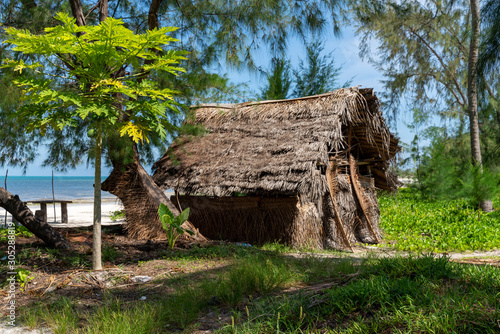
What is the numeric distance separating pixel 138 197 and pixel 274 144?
343 centimetres

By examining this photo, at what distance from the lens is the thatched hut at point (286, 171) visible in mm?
8320

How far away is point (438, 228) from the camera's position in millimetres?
11117

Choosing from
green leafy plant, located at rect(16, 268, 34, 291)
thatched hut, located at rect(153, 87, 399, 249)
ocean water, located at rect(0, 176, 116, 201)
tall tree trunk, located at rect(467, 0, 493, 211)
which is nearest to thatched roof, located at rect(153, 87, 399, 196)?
thatched hut, located at rect(153, 87, 399, 249)

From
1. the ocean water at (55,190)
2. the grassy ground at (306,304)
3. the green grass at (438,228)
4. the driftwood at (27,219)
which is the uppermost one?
the ocean water at (55,190)

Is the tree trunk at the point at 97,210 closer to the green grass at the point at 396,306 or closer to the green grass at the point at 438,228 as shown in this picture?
the green grass at the point at 396,306

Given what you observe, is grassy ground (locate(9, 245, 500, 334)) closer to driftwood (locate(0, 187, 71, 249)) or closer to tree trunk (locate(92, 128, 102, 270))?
tree trunk (locate(92, 128, 102, 270))

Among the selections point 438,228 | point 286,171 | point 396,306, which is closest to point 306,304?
point 396,306

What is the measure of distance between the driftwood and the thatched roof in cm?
318

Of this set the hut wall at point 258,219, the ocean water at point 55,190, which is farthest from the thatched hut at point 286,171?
the ocean water at point 55,190

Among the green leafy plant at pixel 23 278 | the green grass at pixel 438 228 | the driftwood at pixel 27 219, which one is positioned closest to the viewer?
the green leafy plant at pixel 23 278

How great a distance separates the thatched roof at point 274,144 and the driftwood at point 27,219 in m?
3.18

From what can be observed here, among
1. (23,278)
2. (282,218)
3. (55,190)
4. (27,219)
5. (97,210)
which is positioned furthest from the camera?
(55,190)

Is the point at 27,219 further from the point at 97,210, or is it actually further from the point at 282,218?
the point at 282,218

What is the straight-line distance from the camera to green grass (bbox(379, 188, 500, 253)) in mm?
9258
